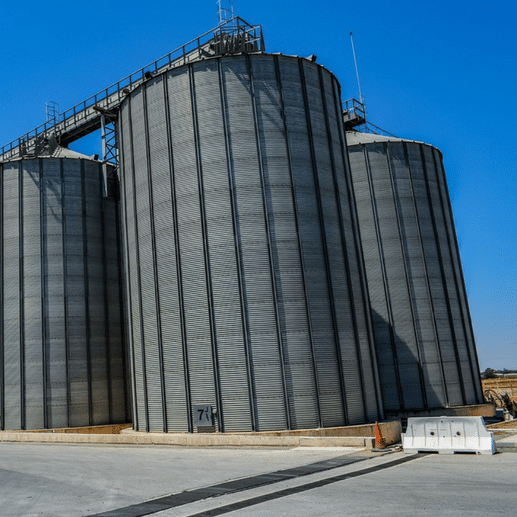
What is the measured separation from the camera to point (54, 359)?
38.7 m

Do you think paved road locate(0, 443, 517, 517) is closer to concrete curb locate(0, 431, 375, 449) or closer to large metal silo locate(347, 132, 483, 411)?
concrete curb locate(0, 431, 375, 449)

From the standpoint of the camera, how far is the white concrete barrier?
1886cm

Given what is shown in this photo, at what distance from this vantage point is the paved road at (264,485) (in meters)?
12.1

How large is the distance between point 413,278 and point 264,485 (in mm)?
28517

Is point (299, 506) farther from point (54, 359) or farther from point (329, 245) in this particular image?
point (54, 359)

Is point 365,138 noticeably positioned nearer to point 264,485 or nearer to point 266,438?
point 266,438

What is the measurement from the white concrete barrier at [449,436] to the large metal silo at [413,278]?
19766 millimetres

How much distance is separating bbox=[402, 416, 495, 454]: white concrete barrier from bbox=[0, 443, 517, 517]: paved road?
1.48ft

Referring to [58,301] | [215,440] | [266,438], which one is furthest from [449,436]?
[58,301]

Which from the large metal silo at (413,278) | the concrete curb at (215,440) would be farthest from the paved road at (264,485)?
the large metal silo at (413,278)

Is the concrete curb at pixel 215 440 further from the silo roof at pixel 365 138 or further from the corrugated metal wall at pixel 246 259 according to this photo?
the silo roof at pixel 365 138

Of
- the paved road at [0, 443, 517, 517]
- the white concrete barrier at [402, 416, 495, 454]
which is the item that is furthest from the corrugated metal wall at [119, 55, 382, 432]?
the white concrete barrier at [402, 416, 495, 454]

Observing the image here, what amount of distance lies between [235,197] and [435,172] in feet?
71.7

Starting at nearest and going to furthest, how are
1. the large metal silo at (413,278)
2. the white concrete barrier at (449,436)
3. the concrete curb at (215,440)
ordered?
the white concrete barrier at (449,436) → the concrete curb at (215,440) → the large metal silo at (413,278)
